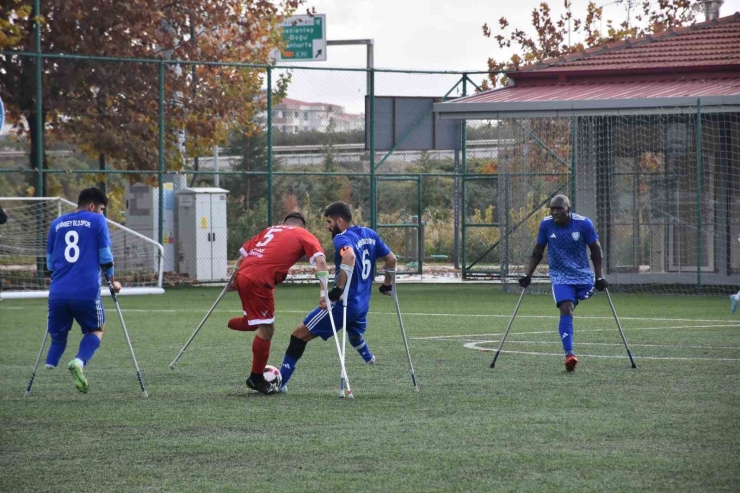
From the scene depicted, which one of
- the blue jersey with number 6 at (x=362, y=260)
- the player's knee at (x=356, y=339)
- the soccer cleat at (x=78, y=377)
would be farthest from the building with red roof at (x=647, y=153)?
the soccer cleat at (x=78, y=377)

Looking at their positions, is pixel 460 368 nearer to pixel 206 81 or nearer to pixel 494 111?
pixel 494 111

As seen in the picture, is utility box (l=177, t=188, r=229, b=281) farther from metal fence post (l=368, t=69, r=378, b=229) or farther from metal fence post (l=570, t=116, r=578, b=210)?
metal fence post (l=570, t=116, r=578, b=210)

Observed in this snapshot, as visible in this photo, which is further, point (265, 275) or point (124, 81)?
point (124, 81)

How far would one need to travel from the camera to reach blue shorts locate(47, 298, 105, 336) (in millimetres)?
10242

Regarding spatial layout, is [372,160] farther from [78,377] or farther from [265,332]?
[78,377]

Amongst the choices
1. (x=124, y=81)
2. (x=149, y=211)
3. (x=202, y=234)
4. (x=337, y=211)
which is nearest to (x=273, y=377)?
(x=337, y=211)

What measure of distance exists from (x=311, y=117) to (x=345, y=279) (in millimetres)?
16864

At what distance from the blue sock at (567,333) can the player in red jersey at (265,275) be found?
2.70 meters

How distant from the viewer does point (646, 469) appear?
684 cm

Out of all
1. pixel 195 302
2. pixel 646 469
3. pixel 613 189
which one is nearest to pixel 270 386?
pixel 646 469

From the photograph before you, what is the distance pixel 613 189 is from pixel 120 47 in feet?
35.8

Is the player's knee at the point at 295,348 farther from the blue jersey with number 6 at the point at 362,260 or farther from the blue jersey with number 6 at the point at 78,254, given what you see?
the blue jersey with number 6 at the point at 78,254

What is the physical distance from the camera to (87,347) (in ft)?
33.7

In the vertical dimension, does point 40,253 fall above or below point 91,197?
below
